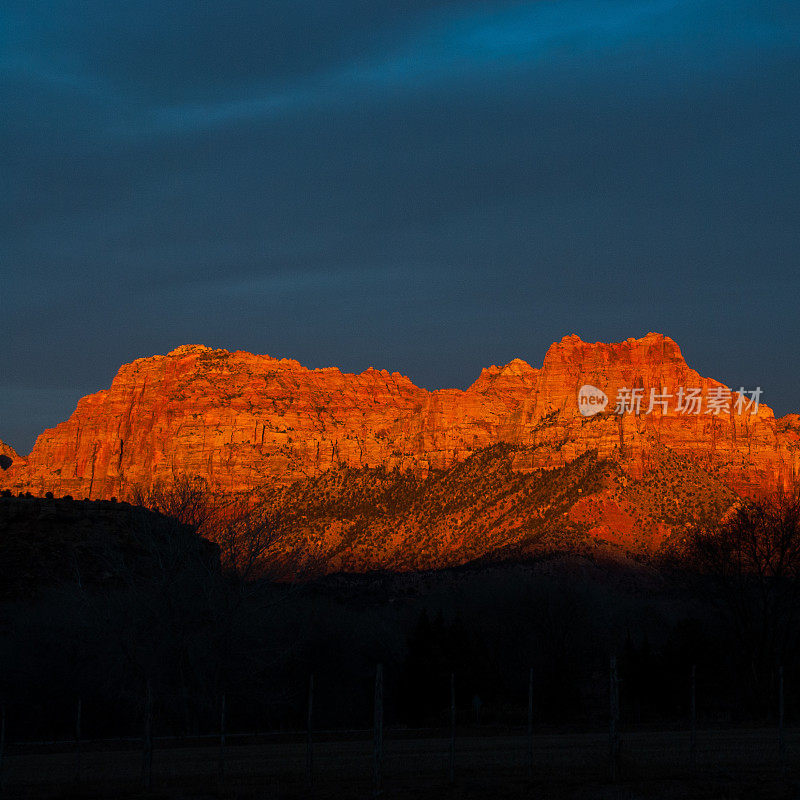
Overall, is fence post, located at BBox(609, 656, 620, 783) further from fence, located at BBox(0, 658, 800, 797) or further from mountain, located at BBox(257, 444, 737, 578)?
mountain, located at BBox(257, 444, 737, 578)

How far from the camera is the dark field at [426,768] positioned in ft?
75.3

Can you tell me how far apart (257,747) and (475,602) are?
4520 cm

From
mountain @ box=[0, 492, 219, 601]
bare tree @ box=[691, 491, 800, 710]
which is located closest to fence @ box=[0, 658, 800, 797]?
bare tree @ box=[691, 491, 800, 710]

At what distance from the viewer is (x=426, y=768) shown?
27.9 meters

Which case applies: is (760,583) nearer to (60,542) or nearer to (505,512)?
(60,542)

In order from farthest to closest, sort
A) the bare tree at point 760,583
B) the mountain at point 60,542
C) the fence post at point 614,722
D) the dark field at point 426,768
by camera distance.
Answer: the mountain at point 60,542, the bare tree at point 760,583, the dark field at point 426,768, the fence post at point 614,722

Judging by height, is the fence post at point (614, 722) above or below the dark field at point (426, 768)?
above

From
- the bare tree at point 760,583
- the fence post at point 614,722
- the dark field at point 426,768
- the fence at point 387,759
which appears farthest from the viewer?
the bare tree at point 760,583

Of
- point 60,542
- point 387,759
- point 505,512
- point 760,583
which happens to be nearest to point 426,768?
point 387,759

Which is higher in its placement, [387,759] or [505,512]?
[505,512]

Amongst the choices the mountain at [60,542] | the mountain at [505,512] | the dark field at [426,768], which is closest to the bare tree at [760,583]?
the dark field at [426,768]

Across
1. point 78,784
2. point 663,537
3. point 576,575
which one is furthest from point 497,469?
point 78,784

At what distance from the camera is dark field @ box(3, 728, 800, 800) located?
75.3 ft

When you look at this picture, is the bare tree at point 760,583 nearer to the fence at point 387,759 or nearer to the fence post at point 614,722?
the fence at point 387,759
